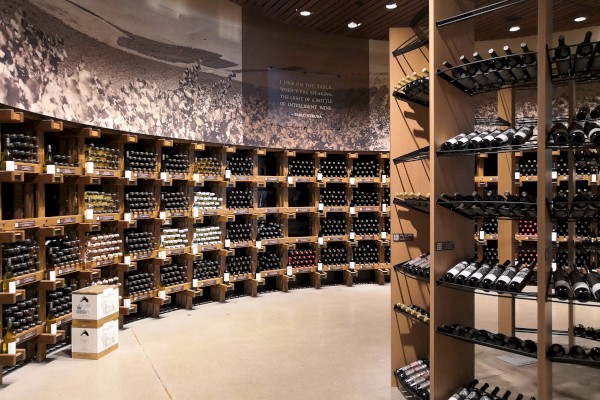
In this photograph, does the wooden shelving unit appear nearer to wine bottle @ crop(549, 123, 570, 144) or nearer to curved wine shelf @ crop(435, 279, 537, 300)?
curved wine shelf @ crop(435, 279, 537, 300)

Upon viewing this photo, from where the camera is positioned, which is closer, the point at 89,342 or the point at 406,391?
A: the point at 406,391

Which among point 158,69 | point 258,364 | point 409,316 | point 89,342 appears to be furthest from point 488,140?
point 158,69

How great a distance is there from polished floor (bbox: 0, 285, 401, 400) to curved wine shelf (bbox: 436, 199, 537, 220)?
199cm

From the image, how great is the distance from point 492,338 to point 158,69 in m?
6.81

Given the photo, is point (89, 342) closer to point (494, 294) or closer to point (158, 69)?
point (158, 69)

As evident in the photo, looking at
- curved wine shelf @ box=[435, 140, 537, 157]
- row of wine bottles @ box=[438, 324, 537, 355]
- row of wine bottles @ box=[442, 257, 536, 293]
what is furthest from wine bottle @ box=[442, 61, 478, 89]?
row of wine bottles @ box=[438, 324, 537, 355]

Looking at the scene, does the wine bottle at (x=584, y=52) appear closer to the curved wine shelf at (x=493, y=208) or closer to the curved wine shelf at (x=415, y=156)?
the curved wine shelf at (x=493, y=208)

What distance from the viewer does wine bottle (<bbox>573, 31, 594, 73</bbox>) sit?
3.19 m

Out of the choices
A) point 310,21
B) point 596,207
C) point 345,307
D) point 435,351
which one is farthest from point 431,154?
point 310,21

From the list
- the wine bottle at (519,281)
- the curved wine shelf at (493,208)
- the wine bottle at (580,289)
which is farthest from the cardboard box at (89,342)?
the wine bottle at (580,289)

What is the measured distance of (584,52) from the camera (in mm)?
3260

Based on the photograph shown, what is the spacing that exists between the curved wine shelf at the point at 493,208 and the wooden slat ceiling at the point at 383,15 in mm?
5735

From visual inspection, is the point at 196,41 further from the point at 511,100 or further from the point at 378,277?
A: the point at 378,277

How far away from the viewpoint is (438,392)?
13.0ft
